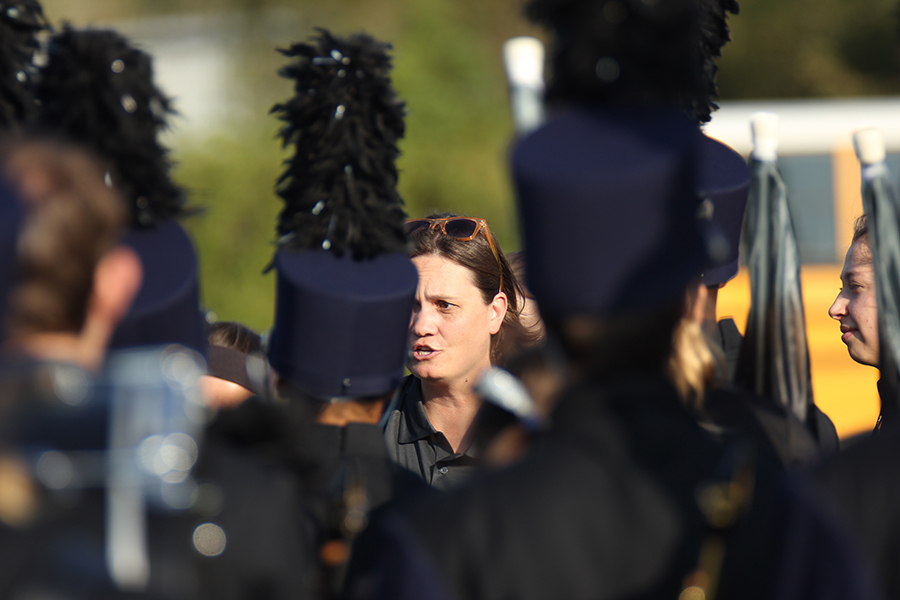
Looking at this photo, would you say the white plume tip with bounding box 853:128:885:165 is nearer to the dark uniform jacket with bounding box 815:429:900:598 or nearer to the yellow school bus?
the dark uniform jacket with bounding box 815:429:900:598

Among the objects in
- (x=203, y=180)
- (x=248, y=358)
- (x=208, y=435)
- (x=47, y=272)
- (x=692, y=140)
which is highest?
→ (x=692, y=140)

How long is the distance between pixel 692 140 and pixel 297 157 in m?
1.12

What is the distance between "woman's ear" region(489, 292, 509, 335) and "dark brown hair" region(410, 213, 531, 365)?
0.06ft

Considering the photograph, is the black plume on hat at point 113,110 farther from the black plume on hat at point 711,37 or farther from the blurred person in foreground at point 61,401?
the black plume on hat at point 711,37

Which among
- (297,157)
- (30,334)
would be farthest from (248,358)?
(30,334)

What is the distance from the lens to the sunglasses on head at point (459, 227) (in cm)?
387

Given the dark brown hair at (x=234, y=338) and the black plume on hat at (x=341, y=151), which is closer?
the black plume on hat at (x=341, y=151)

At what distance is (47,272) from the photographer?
5.25 feet

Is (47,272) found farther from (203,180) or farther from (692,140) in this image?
(203,180)

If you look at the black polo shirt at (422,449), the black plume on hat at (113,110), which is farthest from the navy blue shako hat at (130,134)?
the black polo shirt at (422,449)

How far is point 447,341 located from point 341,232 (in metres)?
1.28

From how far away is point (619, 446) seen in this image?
5.90 ft

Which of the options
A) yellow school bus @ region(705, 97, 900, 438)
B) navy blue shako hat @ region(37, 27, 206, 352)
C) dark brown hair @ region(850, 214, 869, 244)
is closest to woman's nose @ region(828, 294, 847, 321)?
dark brown hair @ region(850, 214, 869, 244)

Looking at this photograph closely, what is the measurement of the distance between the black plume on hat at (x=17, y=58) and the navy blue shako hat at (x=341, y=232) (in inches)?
23.5
